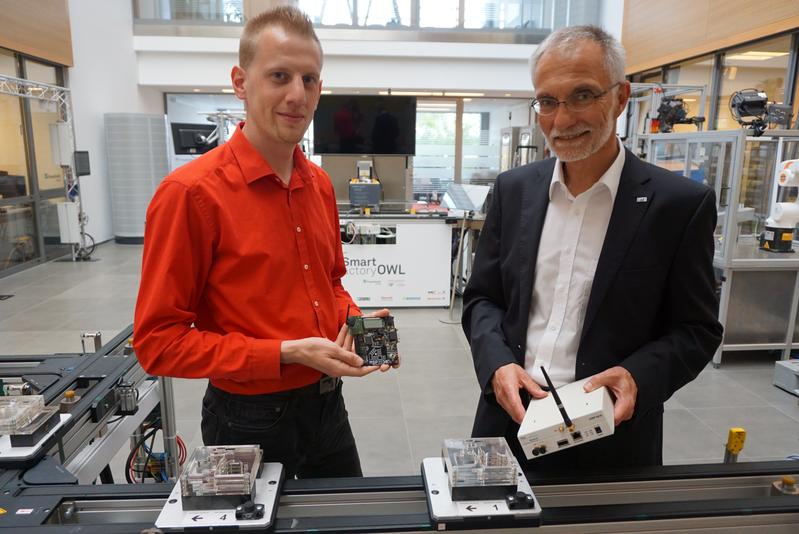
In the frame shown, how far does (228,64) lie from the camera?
948 cm

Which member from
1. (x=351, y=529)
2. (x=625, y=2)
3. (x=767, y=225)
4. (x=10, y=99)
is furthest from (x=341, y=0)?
(x=351, y=529)

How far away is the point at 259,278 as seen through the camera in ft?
3.95

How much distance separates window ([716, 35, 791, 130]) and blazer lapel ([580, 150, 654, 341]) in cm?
596

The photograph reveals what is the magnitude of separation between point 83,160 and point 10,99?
1077 millimetres

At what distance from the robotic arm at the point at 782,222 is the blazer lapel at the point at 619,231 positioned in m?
3.45

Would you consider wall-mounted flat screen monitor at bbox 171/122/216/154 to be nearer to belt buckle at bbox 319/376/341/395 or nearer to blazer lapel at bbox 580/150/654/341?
belt buckle at bbox 319/376/341/395

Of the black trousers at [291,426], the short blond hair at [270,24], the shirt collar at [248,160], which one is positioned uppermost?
the short blond hair at [270,24]

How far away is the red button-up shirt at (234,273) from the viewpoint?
108 cm

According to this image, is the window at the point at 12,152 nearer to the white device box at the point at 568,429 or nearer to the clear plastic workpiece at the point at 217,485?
the clear plastic workpiece at the point at 217,485

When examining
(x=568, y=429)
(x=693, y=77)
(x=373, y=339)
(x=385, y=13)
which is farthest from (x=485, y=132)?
(x=568, y=429)

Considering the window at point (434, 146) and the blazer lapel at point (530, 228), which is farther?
the window at point (434, 146)

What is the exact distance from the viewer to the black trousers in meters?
1.29

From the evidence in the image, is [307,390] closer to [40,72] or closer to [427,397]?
[427,397]

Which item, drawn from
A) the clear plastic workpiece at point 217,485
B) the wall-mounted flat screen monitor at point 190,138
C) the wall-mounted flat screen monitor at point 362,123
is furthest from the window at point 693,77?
the clear plastic workpiece at point 217,485
